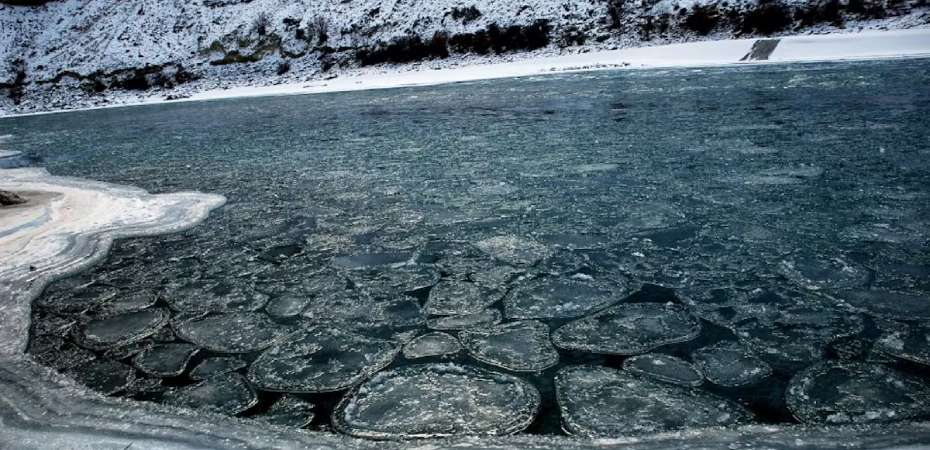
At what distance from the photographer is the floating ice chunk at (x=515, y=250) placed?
3.08 meters

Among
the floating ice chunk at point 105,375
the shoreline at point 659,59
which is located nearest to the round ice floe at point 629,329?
the floating ice chunk at point 105,375

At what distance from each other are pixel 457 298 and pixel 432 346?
45 centimetres

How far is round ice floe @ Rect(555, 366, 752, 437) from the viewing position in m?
1.67

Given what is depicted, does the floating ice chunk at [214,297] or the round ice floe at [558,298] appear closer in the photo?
the round ice floe at [558,298]

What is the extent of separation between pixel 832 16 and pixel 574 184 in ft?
71.4

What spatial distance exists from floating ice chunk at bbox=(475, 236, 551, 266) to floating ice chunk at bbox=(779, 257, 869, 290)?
1.20m

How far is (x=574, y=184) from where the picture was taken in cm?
464

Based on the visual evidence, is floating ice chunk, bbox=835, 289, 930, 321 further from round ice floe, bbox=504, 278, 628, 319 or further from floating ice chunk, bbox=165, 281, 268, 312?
floating ice chunk, bbox=165, 281, 268, 312

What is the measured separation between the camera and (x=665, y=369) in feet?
6.43

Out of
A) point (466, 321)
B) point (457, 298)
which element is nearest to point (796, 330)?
point (466, 321)

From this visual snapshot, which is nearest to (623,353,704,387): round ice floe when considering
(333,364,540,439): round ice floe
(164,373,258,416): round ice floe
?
(333,364,540,439): round ice floe

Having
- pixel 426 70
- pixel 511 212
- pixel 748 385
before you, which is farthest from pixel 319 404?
pixel 426 70

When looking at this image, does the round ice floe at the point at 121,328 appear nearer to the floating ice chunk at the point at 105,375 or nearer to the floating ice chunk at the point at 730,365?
the floating ice chunk at the point at 105,375

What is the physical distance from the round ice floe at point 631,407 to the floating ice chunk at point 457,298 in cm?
68
